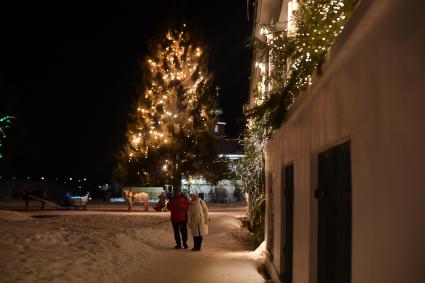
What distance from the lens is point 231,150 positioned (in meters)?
57.3

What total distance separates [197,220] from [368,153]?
11615 millimetres

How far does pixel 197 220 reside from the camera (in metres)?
15.0

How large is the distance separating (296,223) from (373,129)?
4085mm

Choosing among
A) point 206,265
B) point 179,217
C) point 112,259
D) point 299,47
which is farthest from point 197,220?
point 299,47

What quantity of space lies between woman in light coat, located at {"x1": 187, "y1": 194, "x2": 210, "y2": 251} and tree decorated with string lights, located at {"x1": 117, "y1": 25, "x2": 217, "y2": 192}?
22314 millimetres

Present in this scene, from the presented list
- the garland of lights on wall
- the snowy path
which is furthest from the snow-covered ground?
the garland of lights on wall

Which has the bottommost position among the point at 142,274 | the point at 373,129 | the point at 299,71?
the point at 142,274

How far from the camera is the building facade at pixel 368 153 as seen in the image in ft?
9.09

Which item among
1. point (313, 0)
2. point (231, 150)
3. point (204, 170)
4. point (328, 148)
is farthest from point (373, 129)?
point (231, 150)

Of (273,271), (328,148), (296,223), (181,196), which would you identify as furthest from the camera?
(181,196)

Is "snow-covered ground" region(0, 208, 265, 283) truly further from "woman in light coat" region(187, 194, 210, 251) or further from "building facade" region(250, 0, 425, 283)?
"building facade" region(250, 0, 425, 283)

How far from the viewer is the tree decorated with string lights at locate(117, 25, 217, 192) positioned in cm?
3806

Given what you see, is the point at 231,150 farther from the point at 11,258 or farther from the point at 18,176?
the point at 11,258

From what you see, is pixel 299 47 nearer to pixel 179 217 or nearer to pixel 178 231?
pixel 179 217
